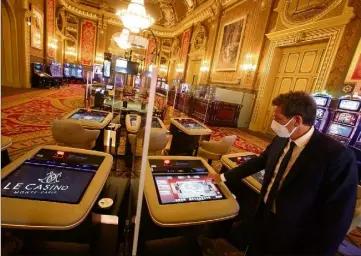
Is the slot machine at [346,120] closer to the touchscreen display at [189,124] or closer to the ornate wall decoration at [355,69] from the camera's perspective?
the ornate wall decoration at [355,69]

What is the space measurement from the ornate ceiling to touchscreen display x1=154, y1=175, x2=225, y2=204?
13.8 meters

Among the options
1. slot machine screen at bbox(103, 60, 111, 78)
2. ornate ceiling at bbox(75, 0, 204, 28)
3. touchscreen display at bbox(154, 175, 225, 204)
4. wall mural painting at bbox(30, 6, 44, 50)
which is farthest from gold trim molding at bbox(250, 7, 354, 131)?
wall mural painting at bbox(30, 6, 44, 50)

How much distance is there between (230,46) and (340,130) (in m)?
5.93

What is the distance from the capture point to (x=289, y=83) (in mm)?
6289

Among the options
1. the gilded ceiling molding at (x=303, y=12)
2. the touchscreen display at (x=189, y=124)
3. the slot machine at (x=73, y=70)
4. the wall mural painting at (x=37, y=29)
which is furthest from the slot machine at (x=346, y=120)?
the slot machine at (x=73, y=70)

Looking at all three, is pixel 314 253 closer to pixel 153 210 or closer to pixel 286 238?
pixel 286 238

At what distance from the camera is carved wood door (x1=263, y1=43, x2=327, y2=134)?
551cm

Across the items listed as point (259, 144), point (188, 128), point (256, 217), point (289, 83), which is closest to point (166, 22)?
point (289, 83)

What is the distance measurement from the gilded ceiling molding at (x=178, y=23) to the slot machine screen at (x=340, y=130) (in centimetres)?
781

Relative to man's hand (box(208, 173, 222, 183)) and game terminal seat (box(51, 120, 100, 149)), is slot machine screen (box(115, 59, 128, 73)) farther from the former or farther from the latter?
man's hand (box(208, 173, 222, 183))

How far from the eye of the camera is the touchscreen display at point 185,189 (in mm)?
1085

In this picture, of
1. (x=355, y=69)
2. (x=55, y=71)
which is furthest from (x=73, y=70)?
(x=355, y=69)

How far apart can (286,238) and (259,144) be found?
4432mm

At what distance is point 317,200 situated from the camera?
3.81ft
